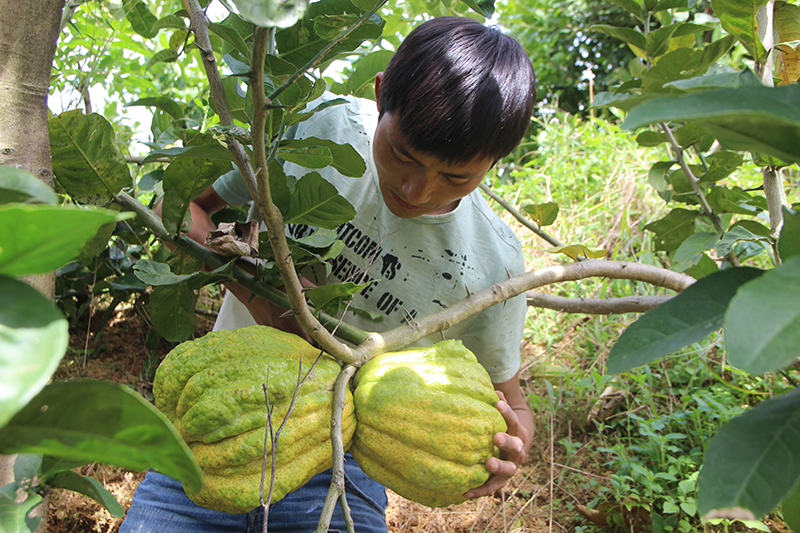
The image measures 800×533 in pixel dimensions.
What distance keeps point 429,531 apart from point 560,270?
4.15 ft

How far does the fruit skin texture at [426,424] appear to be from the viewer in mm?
1222

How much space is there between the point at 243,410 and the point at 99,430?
679 mm

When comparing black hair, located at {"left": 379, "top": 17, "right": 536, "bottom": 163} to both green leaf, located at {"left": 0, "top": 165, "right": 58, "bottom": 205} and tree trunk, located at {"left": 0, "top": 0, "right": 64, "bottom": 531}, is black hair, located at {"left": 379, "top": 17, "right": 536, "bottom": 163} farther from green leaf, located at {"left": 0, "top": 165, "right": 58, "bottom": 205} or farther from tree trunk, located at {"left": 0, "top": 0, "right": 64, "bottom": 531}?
green leaf, located at {"left": 0, "top": 165, "right": 58, "bottom": 205}

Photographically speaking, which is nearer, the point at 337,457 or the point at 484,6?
the point at 484,6

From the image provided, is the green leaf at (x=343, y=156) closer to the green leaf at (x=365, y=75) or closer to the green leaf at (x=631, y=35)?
the green leaf at (x=365, y=75)

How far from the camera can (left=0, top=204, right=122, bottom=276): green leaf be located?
1.38 ft

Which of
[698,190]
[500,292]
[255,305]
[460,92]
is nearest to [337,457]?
[255,305]

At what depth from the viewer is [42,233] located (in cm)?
44

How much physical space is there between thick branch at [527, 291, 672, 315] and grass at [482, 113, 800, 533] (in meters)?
0.25

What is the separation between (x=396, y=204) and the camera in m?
1.81

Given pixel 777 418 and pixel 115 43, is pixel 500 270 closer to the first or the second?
pixel 777 418

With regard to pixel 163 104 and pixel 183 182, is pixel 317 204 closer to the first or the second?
pixel 183 182

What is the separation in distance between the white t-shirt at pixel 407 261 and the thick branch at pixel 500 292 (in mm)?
336

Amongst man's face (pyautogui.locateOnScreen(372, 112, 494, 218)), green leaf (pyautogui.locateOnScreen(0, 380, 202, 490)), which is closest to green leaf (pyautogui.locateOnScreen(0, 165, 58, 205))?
green leaf (pyautogui.locateOnScreen(0, 380, 202, 490))
